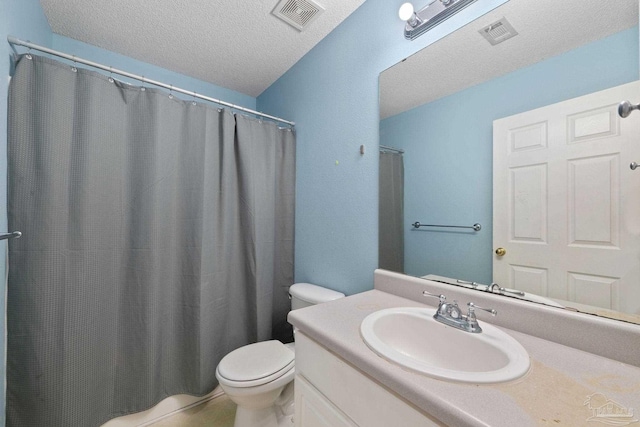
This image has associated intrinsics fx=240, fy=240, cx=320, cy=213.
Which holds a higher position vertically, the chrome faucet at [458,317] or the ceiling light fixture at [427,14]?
the ceiling light fixture at [427,14]

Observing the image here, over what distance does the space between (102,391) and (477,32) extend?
7.93 feet

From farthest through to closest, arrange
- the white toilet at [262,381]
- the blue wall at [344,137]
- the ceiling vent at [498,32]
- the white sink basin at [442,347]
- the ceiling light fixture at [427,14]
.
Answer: the blue wall at [344,137] → the white toilet at [262,381] → the ceiling light fixture at [427,14] → the ceiling vent at [498,32] → the white sink basin at [442,347]

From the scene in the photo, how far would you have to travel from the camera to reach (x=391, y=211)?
1.26 metres

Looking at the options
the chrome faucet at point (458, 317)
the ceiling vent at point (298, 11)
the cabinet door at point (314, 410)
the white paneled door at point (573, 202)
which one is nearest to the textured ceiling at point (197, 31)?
the ceiling vent at point (298, 11)

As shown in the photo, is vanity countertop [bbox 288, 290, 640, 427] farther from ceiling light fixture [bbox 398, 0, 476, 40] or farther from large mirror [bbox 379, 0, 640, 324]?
ceiling light fixture [bbox 398, 0, 476, 40]

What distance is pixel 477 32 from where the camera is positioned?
0.96 meters

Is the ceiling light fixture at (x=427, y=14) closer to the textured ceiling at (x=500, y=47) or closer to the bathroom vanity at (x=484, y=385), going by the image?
the textured ceiling at (x=500, y=47)

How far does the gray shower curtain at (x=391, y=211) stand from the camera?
1.22 m

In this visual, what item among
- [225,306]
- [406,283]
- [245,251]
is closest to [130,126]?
[245,251]

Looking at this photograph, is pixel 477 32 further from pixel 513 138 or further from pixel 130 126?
pixel 130 126

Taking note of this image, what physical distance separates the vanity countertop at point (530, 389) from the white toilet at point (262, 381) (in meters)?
0.66

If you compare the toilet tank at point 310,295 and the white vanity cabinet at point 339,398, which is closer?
the white vanity cabinet at point 339,398

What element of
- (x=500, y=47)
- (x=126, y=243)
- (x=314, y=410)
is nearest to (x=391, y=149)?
(x=500, y=47)

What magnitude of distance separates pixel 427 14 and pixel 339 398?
1509 mm
